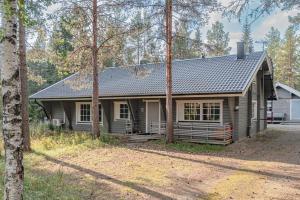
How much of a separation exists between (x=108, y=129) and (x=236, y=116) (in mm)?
7720

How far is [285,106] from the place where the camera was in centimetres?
3022

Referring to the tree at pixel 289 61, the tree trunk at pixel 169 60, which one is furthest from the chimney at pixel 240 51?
the tree at pixel 289 61

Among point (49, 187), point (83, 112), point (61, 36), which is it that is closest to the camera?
point (49, 187)

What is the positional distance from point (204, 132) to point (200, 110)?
1.40m

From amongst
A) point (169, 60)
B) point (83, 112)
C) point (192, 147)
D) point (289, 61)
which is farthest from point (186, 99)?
point (289, 61)

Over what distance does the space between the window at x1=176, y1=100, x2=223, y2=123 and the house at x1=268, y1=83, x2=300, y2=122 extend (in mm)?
15740

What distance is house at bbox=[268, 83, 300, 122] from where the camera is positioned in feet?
96.6

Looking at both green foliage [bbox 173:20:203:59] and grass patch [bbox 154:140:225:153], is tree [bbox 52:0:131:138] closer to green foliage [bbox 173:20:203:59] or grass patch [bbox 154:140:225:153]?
green foliage [bbox 173:20:203:59]

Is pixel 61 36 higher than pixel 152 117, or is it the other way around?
pixel 61 36

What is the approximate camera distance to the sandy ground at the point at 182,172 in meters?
7.26

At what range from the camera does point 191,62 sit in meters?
20.1

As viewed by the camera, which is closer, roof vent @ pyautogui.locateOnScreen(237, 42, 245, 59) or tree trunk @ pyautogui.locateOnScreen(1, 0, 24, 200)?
tree trunk @ pyautogui.locateOnScreen(1, 0, 24, 200)

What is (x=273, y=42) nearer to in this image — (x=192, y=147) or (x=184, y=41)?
(x=184, y=41)

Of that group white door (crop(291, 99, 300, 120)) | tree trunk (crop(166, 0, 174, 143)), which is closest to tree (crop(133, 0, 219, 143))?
tree trunk (crop(166, 0, 174, 143))
